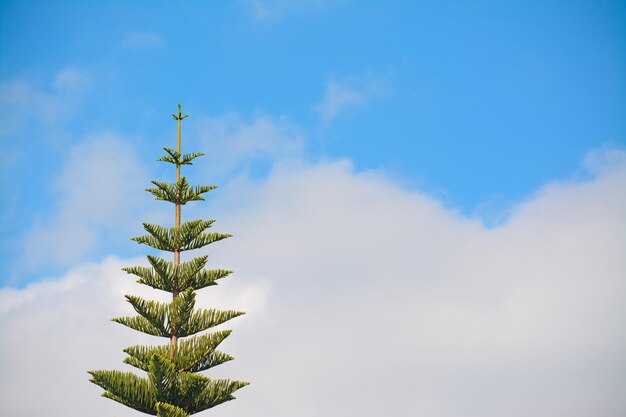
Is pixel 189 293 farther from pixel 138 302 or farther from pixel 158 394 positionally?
pixel 158 394

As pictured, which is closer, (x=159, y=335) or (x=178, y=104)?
(x=159, y=335)

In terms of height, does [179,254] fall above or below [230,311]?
above

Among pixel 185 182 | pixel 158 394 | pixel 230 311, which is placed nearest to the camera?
pixel 158 394

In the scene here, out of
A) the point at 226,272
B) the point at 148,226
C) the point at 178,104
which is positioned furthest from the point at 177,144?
the point at 226,272

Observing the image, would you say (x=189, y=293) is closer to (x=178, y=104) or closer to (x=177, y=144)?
(x=177, y=144)

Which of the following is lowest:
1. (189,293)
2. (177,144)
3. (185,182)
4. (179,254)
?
(189,293)

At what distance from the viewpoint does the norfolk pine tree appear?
43.6 feet

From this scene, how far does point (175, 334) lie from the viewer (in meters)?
14.0

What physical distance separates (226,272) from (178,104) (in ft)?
14.3

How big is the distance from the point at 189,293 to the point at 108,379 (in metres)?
2.36

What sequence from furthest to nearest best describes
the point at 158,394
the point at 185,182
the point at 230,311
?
the point at 185,182 → the point at 230,311 → the point at 158,394

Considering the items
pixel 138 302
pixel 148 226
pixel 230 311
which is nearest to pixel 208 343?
pixel 230 311

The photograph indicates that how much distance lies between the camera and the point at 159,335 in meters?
14.0

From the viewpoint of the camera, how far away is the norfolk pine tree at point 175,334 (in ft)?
43.6
